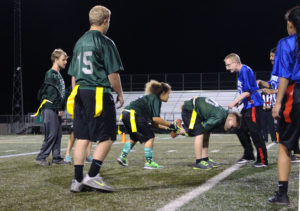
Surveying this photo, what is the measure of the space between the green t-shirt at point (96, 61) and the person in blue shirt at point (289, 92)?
4.96 ft

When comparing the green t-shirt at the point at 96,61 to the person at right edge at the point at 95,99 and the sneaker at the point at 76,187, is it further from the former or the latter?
the sneaker at the point at 76,187

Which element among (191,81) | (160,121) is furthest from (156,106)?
(191,81)

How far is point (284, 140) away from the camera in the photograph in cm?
334

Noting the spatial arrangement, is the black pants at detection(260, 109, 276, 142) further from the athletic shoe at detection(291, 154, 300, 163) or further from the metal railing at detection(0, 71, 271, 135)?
the metal railing at detection(0, 71, 271, 135)

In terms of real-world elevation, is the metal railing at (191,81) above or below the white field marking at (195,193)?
above

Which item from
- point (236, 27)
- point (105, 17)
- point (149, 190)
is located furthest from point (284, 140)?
point (236, 27)

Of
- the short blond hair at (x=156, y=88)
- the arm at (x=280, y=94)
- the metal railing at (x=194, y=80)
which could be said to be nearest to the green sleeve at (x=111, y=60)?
the arm at (x=280, y=94)

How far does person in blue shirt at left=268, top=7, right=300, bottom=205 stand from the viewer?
3279 millimetres

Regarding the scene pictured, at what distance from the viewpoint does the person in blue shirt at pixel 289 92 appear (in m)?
3.28

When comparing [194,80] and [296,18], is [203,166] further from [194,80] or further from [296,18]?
[194,80]

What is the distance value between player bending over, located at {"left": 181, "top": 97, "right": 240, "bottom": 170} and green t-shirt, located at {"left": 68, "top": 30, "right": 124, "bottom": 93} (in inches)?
85.9

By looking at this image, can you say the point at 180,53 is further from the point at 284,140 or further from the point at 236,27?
the point at 284,140

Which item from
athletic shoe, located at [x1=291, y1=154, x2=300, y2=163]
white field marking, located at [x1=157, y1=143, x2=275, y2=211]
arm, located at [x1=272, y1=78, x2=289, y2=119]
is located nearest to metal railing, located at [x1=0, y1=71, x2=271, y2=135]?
athletic shoe, located at [x1=291, y1=154, x2=300, y2=163]

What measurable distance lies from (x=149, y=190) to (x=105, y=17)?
178 centimetres
